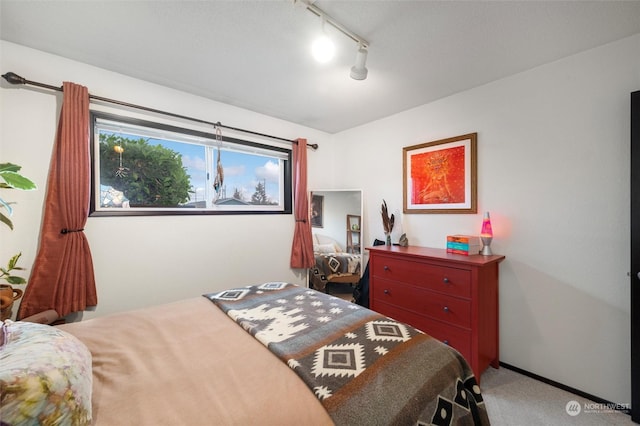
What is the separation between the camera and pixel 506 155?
206 centimetres

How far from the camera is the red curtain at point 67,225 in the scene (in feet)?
5.37

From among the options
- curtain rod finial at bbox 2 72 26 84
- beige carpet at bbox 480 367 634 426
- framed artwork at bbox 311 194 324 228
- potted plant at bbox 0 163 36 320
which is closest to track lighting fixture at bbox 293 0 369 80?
potted plant at bbox 0 163 36 320

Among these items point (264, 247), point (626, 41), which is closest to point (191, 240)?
point (264, 247)

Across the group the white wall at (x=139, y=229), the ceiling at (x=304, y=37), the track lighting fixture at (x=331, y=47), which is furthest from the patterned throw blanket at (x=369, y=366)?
the ceiling at (x=304, y=37)

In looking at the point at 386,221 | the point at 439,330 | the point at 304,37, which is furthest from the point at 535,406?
the point at 304,37

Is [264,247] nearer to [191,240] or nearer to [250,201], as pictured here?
[250,201]

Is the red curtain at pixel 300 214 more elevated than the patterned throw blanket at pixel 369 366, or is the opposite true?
the red curtain at pixel 300 214

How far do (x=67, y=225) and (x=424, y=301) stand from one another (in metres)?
2.74

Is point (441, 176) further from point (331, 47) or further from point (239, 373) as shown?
point (239, 373)

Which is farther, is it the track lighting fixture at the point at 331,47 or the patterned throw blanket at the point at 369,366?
the track lighting fixture at the point at 331,47

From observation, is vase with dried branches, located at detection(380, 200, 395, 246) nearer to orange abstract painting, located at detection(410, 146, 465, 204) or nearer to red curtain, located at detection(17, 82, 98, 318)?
orange abstract painting, located at detection(410, 146, 465, 204)

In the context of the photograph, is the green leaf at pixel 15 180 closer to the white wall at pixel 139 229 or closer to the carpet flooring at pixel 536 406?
the white wall at pixel 139 229

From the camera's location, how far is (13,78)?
5.16 ft

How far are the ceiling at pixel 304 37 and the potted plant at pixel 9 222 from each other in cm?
94
